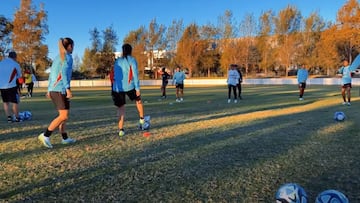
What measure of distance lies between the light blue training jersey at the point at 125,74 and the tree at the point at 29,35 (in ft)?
190

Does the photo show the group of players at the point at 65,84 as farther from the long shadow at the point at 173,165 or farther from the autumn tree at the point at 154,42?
the autumn tree at the point at 154,42

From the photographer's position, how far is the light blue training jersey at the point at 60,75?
6.00m

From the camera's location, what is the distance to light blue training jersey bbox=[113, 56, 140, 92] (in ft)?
24.2

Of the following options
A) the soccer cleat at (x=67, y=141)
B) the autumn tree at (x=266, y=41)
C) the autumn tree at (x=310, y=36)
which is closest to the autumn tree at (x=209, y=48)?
the autumn tree at (x=266, y=41)

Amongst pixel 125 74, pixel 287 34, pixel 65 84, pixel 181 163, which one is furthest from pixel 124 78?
pixel 287 34

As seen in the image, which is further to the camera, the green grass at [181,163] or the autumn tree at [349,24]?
the autumn tree at [349,24]

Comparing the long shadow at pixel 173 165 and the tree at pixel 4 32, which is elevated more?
the tree at pixel 4 32

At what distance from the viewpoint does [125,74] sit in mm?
7418

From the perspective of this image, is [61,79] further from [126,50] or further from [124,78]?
[126,50]

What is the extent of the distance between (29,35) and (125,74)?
59.0 meters

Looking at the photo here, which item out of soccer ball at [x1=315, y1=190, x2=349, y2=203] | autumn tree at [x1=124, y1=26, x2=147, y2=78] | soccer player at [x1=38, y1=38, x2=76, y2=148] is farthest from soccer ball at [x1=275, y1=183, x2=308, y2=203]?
autumn tree at [x1=124, y1=26, x2=147, y2=78]

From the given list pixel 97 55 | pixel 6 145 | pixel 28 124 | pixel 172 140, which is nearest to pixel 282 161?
pixel 172 140

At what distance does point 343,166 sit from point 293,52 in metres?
57.4

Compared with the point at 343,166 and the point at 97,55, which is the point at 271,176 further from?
the point at 97,55
